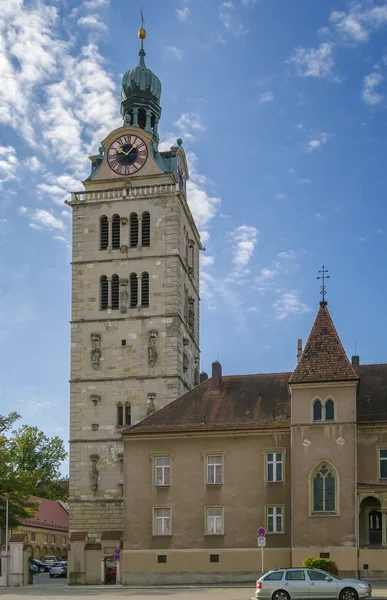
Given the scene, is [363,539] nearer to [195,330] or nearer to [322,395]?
[322,395]

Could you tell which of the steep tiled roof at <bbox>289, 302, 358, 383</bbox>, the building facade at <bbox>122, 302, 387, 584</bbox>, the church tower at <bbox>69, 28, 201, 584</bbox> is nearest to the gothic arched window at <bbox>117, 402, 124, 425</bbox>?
the church tower at <bbox>69, 28, 201, 584</bbox>

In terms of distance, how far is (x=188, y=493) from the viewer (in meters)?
50.9

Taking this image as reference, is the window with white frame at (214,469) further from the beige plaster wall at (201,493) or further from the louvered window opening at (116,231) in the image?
the louvered window opening at (116,231)

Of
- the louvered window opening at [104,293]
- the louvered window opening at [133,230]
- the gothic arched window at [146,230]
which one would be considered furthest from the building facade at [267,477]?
the louvered window opening at [133,230]

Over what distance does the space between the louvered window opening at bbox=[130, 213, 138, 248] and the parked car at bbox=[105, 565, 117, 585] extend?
24408mm

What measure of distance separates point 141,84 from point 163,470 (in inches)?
1450

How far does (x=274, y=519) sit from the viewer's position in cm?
4966

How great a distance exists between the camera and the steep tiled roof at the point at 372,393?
50.1 meters

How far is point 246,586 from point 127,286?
2757cm

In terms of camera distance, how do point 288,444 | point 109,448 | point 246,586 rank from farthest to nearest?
point 109,448 < point 288,444 < point 246,586

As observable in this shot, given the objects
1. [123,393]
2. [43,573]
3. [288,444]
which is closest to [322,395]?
[288,444]

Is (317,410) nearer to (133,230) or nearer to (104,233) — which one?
(133,230)

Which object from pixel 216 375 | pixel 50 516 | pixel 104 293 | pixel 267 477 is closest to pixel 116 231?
pixel 104 293

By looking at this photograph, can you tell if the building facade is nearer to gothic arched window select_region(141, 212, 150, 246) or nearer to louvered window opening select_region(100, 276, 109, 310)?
louvered window opening select_region(100, 276, 109, 310)
